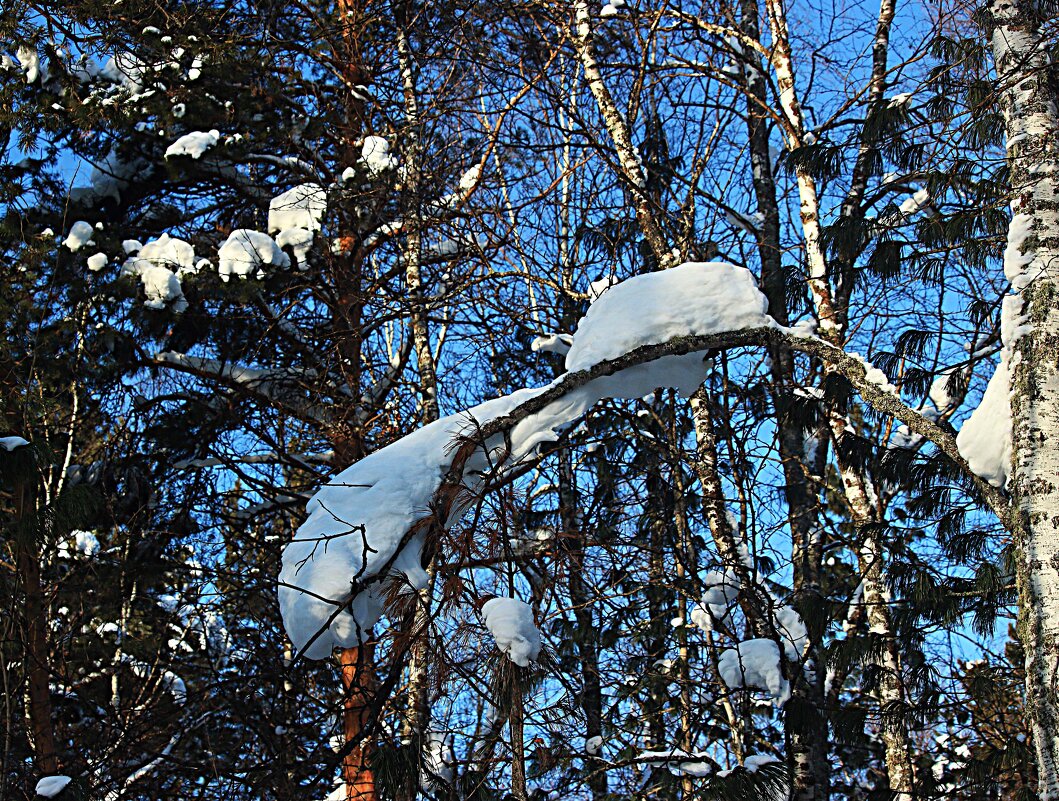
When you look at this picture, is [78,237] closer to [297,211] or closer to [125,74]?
[125,74]

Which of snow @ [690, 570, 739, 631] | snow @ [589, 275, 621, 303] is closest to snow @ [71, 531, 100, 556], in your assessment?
snow @ [589, 275, 621, 303]

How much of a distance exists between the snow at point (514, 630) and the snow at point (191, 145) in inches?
188

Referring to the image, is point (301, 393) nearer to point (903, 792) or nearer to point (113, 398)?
point (113, 398)

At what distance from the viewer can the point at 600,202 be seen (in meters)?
8.46

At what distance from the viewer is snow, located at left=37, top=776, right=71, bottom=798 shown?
170 inches

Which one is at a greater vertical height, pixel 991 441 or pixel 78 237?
pixel 78 237

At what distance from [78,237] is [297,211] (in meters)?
1.33

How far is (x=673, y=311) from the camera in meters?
3.48

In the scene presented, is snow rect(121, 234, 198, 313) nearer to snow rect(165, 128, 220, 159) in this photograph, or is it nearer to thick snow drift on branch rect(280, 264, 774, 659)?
snow rect(165, 128, 220, 159)

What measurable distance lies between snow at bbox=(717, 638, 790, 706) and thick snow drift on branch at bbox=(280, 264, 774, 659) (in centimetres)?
160

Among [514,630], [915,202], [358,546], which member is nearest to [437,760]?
[358,546]

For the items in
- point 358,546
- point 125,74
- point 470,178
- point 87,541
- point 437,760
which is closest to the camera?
point 358,546

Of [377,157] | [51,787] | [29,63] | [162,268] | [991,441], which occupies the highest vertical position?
[29,63]

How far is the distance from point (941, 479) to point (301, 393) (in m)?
3.98
